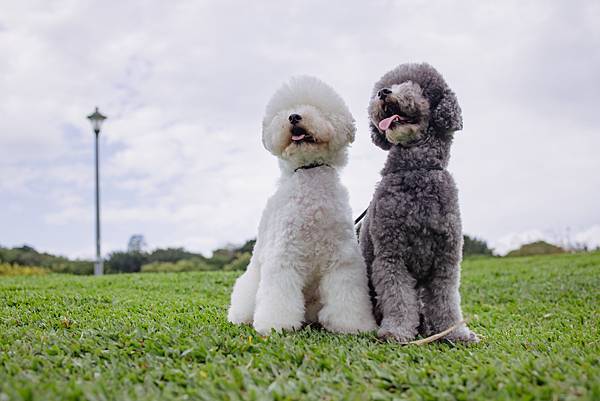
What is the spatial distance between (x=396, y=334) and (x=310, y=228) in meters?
0.93

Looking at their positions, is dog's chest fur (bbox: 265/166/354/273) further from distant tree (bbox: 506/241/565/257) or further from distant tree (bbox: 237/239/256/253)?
distant tree (bbox: 506/241/565/257)

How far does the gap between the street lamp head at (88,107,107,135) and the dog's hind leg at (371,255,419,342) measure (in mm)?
13769

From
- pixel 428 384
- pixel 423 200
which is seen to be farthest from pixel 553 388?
pixel 423 200

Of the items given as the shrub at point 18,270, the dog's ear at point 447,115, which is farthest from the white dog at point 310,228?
the shrub at point 18,270

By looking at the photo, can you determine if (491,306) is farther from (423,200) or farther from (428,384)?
(428,384)

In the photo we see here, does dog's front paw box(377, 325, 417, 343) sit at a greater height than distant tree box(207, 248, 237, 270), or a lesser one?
lesser

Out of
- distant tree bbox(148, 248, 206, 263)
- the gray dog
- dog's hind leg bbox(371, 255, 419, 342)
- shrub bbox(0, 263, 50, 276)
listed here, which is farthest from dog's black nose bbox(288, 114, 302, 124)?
distant tree bbox(148, 248, 206, 263)

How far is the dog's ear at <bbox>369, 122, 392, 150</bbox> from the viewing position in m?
4.17

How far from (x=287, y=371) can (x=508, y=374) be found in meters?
1.15

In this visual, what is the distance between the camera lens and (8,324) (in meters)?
4.59

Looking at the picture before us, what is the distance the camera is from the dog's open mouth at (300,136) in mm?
4055

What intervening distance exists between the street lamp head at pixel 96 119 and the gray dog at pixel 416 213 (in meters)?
13.5

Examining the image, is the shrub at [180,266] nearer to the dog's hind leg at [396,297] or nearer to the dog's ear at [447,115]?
the dog's hind leg at [396,297]

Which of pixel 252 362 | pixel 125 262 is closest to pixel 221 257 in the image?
pixel 125 262
